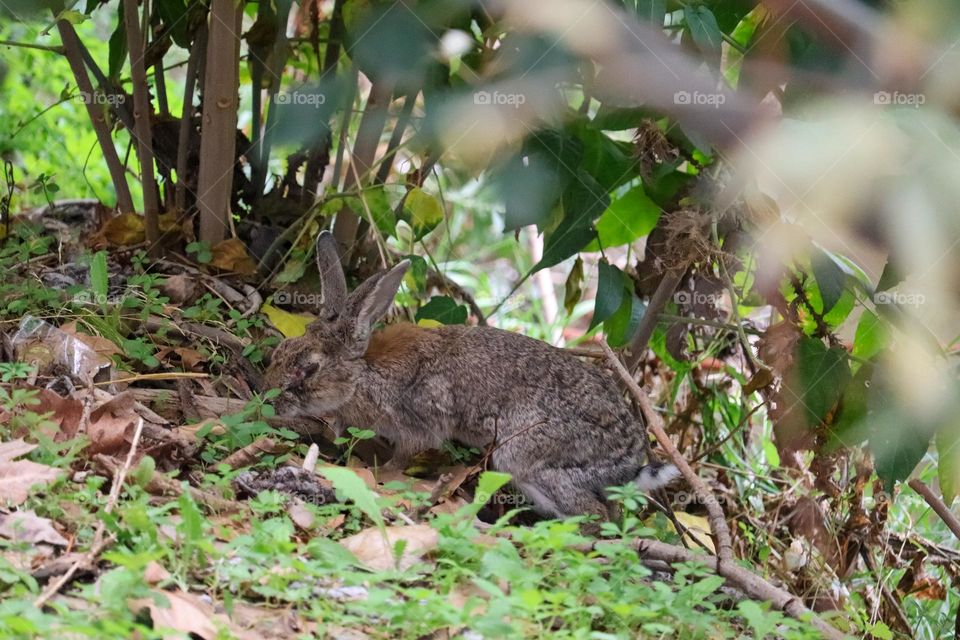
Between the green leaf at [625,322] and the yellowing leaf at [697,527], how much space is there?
0.99 metres

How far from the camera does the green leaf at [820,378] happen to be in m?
5.06

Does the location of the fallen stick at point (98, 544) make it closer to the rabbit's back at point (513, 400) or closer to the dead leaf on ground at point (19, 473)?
the dead leaf on ground at point (19, 473)

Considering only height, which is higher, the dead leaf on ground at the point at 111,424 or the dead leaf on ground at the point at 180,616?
the dead leaf on ground at the point at 111,424

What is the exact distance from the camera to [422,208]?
5734 millimetres

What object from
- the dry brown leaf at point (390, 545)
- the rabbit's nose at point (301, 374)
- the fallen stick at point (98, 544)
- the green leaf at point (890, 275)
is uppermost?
the green leaf at point (890, 275)

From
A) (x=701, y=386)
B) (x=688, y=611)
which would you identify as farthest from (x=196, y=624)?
(x=701, y=386)

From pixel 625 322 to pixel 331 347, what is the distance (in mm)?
1645

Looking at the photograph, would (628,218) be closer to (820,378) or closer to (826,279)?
(826,279)

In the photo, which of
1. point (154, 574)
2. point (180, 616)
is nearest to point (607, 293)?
point (154, 574)

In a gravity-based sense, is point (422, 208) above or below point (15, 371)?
above

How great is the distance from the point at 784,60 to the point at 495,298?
4.53m

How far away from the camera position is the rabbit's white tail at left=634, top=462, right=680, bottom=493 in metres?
4.95

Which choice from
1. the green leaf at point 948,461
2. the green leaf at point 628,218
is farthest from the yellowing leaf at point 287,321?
the green leaf at point 948,461

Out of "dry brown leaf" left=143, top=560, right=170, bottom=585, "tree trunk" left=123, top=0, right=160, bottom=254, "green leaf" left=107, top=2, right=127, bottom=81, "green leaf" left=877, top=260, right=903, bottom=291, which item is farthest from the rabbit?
"dry brown leaf" left=143, top=560, right=170, bottom=585
